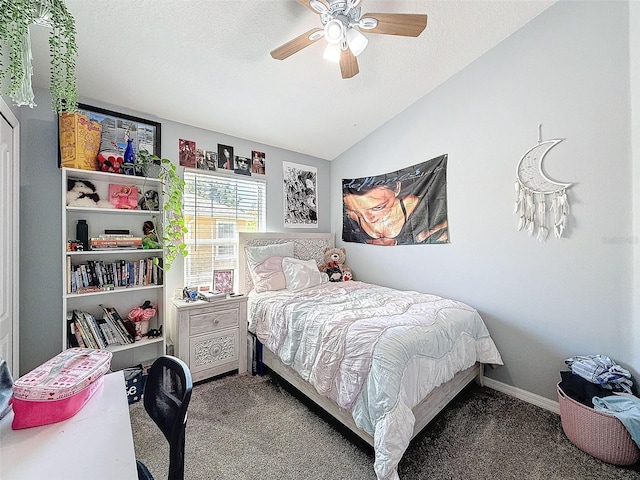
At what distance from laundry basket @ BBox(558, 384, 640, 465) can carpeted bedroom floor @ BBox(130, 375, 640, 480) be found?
0.18ft

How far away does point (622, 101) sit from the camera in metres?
1.82

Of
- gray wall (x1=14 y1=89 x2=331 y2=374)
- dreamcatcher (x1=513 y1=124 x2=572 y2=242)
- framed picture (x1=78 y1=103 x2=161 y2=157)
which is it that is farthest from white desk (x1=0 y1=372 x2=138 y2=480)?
dreamcatcher (x1=513 y1=124 x2=572 y2=242)

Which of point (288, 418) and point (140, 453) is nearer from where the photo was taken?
point (140, 453)

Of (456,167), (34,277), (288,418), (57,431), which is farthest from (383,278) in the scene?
(34,277)

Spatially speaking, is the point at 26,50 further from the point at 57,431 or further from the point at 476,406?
the point at 476,406

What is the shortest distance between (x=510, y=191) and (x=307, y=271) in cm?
204

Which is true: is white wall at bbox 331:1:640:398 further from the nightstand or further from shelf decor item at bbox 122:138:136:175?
shelf decor item at bbox 122:138:136:175

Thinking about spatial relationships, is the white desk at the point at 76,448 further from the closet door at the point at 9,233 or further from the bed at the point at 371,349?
the closet door at the point at 9,233

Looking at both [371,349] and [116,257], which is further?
[116,257]

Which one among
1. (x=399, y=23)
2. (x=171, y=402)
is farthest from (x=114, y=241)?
(x=399, y=23)

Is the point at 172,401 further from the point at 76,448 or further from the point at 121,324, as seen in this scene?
the point at 121,324

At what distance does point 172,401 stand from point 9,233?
5.81ft

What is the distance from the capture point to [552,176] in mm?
2096

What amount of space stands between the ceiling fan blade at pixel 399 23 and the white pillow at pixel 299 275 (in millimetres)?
2150
